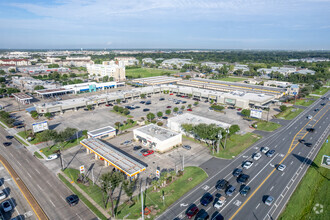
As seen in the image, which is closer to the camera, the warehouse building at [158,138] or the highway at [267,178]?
the highway at [267,178]

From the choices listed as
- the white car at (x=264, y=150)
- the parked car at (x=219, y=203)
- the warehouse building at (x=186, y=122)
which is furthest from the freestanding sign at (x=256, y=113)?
the parked car at (x=219, y=203)

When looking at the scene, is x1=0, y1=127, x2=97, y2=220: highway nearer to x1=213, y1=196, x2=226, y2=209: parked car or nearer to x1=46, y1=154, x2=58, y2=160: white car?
x1=46, y1=154, x2=58, y2=160: white car

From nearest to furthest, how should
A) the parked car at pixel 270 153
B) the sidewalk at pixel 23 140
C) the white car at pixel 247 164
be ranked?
the white car at pixel 247 164, the parked car at pixel 270 153, the sidewalk at pixel 23 140

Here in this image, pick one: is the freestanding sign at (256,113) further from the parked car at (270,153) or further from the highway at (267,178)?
the parked car at (270,153)

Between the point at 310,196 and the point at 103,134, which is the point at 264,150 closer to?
the point at 310,196

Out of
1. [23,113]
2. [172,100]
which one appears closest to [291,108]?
[172,100]

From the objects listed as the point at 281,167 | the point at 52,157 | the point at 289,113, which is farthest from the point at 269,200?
the point at 289,113

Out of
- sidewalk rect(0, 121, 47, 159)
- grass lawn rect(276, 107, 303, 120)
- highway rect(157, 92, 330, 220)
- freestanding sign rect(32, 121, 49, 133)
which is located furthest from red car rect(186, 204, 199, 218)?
grass lawn rect(276, 107, 303, 120)
